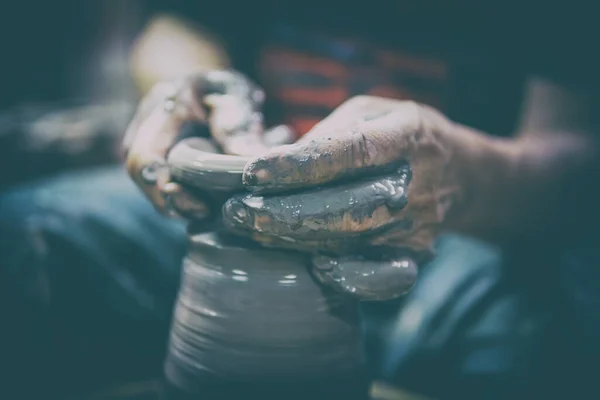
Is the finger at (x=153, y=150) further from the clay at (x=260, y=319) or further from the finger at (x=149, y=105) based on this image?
the clay at (x=260, y=319)

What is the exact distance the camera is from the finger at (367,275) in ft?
3.07

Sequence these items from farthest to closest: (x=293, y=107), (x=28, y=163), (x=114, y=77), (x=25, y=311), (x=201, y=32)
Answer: (x=114, y=77)
(x=28, y=163)
(x=201, y=32)
(x=293, y=107)
(x=25, y=311)

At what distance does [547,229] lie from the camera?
70.4 inches

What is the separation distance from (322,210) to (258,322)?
0.87ft

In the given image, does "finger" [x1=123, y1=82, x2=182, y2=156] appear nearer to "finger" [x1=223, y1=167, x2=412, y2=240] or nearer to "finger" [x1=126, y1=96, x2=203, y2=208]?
"finger" [x1=126, y1=96, x2=203, y2=208]

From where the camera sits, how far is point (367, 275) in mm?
933

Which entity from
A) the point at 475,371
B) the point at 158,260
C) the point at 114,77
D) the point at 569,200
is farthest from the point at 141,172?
the point at 114,77

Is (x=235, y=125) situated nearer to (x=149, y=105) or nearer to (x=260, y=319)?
(x=149, y=105)

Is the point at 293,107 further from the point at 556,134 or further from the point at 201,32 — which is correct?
the point at 556,134

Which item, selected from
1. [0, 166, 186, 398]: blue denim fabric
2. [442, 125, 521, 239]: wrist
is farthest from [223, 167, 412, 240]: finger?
[0, 166, 186, 398]: blue denim fabric

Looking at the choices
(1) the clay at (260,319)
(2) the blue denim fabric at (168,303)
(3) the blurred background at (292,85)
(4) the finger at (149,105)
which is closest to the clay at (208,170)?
(1) the clay at (260,319)

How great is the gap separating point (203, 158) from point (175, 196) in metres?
0.10

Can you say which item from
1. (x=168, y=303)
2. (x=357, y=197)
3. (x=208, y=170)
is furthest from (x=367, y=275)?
(x=168, y=303)

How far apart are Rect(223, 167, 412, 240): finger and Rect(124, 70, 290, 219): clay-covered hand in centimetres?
19
